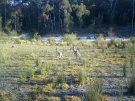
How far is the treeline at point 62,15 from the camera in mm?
57625

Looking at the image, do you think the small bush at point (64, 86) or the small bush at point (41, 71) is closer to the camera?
the small bush at point (64, 86)

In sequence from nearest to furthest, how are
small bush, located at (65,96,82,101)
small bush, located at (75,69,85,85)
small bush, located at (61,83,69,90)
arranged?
small bush, located at (65,96,82,101)
small bush, located at (61,83,69,90)
small bush, located at (75,69,85,85)

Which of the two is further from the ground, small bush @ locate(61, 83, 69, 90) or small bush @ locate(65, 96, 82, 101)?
small bush @ locate(61, 83, 69, 90)

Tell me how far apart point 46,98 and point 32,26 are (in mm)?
51531

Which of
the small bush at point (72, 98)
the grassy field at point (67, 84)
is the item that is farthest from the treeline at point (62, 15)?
the small bush at point (72, 98)

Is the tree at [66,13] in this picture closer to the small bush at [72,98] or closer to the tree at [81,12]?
the tree at [81,12]

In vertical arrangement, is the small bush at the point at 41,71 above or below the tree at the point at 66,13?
below

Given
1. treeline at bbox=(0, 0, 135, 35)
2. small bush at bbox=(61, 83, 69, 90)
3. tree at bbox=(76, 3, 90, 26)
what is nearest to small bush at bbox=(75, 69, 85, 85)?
small bush at bbox=(61, 83, 69, 90)

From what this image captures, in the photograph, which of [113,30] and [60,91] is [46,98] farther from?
[113,30]

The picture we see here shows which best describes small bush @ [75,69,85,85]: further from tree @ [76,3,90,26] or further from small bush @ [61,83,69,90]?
tree @ [76,3,90,26]

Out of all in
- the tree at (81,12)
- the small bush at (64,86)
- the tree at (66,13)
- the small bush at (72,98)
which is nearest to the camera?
the small bush at (72,98)

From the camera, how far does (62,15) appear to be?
6134 centimetres

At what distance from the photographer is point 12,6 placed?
6438 centimetres

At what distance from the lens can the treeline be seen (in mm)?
57625
